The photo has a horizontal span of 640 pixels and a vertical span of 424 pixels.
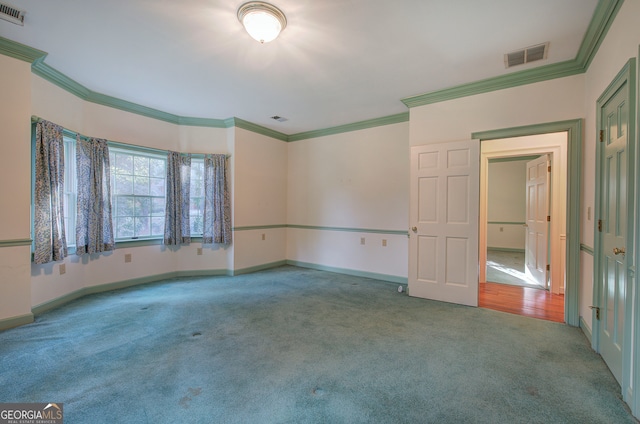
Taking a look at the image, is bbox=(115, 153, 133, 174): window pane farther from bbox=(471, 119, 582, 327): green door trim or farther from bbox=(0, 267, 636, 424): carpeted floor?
bbox=(471, 119, 582, 327): green door trim

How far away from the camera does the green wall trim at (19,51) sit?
273 centimetres

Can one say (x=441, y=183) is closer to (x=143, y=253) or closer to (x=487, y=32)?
(x=487, y=32)

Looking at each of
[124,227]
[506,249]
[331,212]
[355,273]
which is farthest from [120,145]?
[506,249]

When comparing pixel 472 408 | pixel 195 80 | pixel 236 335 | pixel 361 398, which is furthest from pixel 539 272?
pixel 195 80

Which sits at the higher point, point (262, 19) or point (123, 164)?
point (262, 19)

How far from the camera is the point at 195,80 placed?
352 cm

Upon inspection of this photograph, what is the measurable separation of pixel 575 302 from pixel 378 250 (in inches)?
102

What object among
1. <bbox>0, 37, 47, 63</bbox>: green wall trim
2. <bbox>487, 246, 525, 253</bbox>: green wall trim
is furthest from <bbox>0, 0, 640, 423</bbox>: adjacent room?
<bbox>487, 246, 525, 253</bbox>: green wall trim

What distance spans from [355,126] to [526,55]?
268 centimetres

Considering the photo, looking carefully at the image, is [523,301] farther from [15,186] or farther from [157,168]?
[15,186]

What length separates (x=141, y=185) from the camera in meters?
4.57

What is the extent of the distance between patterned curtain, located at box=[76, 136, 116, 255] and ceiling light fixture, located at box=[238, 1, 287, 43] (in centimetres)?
296

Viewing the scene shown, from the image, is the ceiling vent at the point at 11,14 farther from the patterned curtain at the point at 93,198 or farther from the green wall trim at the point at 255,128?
the green wall trim at the point at 255,128

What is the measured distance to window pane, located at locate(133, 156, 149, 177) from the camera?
4491mm
